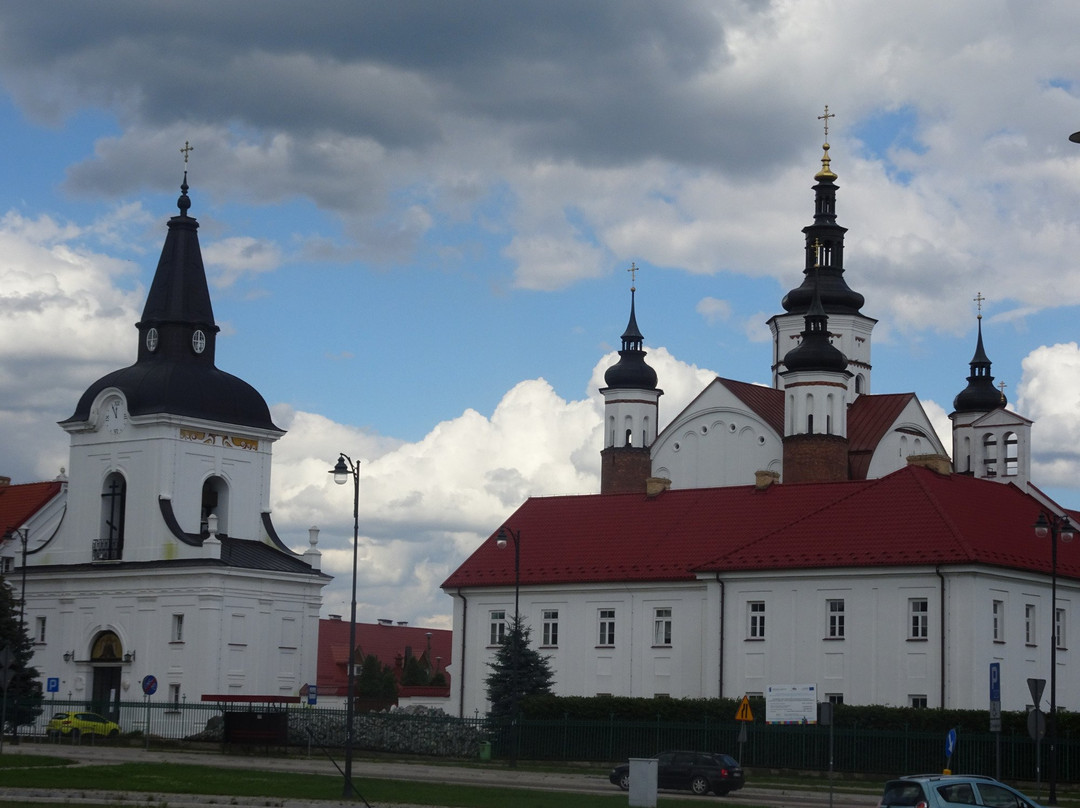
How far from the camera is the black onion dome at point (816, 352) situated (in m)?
85.2

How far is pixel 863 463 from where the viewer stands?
88.0 m

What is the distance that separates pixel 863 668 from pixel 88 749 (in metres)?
23.9

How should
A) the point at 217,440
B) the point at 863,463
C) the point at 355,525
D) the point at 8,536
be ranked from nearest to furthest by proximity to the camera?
the point at 355,525 → the point at 217,440 → the point at 8,536 → the point at 863,463

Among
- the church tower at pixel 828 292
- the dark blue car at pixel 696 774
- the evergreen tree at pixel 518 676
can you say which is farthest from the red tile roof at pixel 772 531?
the church tower at pixel 828 292

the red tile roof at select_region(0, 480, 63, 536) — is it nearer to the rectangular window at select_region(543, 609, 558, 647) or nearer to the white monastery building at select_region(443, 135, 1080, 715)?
the white monastery building at select_region(443, 135, 1080, 715)

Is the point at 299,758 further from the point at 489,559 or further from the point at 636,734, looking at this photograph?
the point at 489,559

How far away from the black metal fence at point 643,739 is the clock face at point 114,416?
11.9 m

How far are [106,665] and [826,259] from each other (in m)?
48.5

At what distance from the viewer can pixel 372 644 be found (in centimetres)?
11969

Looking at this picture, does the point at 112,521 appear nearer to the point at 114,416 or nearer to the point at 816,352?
the point at 114,416

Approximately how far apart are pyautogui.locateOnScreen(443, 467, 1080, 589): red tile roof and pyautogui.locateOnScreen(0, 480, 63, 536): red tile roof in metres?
23.1

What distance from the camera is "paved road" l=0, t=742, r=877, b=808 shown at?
32156 millimetres

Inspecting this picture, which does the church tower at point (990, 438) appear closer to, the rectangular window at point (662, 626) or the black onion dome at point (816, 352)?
the black onion dome at point (816, 352)

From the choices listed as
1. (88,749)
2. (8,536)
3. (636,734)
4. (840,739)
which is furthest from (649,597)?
(8,536)
